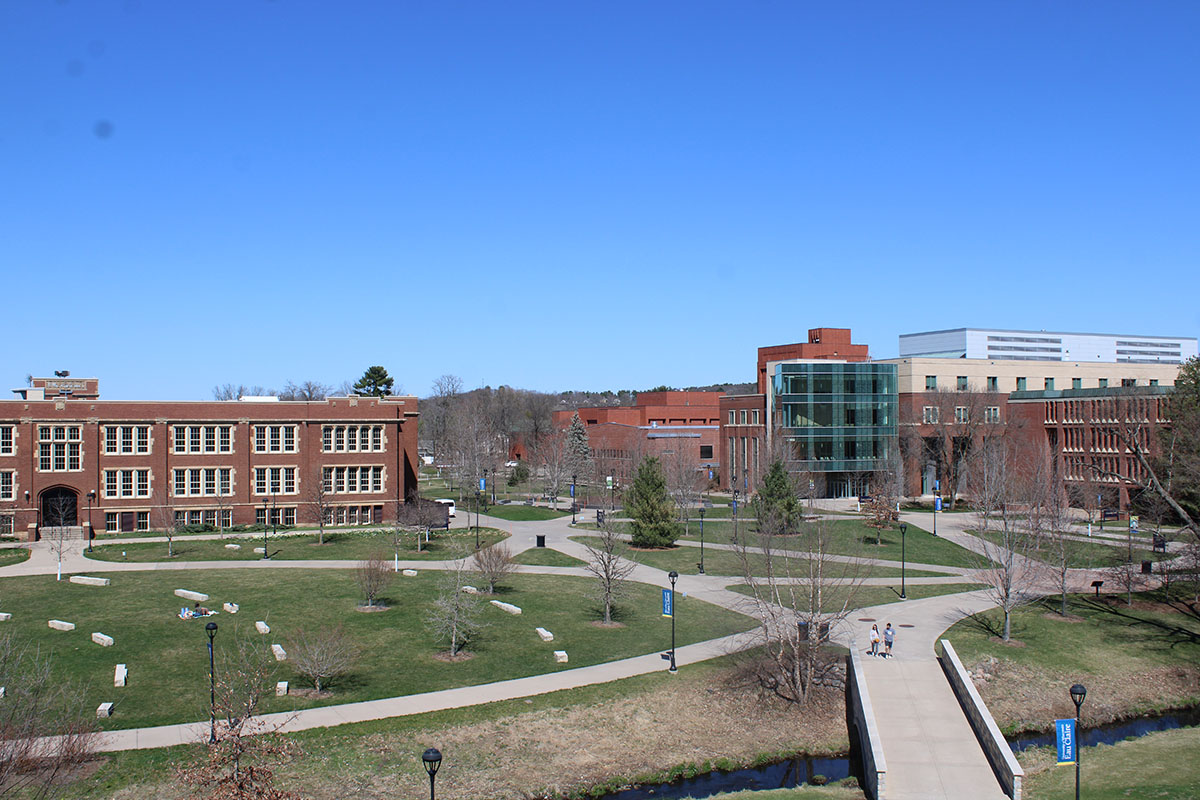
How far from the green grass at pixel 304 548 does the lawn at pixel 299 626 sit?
17.1 ft

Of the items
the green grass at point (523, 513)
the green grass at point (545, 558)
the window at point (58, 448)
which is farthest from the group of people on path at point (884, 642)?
the window at point (58, 448)

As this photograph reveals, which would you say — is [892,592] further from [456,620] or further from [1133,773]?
[456,620]

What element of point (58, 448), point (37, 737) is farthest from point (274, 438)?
point (37, 737)

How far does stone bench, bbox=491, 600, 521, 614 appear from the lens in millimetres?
36031

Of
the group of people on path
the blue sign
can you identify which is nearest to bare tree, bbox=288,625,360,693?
the group of people on path

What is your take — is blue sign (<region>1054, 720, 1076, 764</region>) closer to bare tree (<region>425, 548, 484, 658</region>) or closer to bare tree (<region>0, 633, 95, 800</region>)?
bare tree (<region>425, 548, 484, 658</region>)

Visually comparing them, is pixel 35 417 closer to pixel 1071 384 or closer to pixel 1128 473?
pixel 1128 473

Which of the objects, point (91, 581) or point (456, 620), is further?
point (91, 581)

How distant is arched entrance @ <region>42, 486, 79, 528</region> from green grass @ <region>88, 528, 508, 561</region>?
745 cm

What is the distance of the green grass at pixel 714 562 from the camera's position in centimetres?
4430

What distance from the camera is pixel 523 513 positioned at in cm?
7031

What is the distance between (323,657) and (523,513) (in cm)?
4418

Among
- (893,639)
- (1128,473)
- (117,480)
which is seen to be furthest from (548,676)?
(1128,473)

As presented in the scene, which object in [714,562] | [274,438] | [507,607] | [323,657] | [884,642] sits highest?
[274,438]
